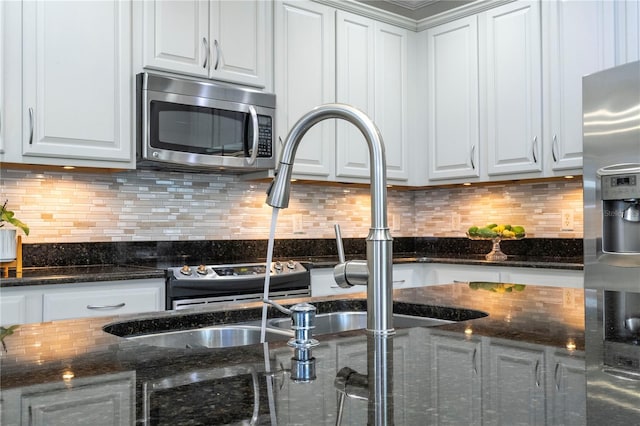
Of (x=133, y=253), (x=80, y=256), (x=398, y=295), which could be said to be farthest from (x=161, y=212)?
(x=398, y=295)

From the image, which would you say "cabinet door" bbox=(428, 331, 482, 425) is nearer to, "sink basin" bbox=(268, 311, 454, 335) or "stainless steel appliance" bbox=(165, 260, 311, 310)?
"sink basin" bbox=(268, 311, 454, 335)

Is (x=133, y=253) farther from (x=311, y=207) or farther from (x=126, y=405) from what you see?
(x=126, y=405)

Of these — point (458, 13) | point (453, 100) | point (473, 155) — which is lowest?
point (473, 155)

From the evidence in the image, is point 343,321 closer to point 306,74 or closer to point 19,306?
point 19,306

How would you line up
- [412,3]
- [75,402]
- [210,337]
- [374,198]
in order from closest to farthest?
[75,402]
[374,198]
[210,337]
[412,3]

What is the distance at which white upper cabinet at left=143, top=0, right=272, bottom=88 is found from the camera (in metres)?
3.14

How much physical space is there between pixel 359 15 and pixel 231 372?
3.63 m

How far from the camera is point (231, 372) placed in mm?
778

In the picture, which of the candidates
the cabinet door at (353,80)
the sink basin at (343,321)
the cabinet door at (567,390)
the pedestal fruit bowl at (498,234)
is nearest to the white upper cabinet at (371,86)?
the cabinet door at (353,80)

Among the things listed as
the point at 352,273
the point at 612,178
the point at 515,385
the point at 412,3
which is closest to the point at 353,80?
the point at 412,3

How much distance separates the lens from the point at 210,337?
4.42 ft

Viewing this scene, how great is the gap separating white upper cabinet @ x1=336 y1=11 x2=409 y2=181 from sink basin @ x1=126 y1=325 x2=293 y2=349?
2.59 metres

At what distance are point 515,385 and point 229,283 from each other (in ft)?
7.73

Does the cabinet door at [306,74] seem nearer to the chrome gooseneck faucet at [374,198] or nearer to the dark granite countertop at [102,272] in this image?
the dark granite countertop at [102,272]
